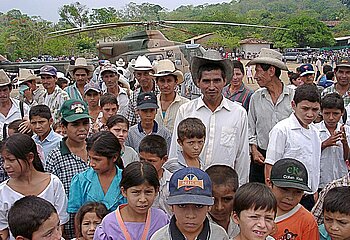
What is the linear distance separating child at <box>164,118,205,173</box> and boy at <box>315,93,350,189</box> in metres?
1.53

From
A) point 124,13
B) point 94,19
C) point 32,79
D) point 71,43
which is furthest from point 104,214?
point 124,13

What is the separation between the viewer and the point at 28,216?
2.47 metres

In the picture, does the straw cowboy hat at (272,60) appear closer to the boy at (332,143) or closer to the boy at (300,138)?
the boy at (332,143)

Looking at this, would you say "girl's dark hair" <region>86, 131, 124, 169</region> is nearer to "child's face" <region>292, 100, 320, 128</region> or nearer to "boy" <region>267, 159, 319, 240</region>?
"boy" <region>267, 159, 319, 240</region>

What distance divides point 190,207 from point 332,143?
2.32 meters

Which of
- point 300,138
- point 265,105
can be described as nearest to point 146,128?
point 265,105

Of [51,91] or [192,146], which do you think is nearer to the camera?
[192,146]

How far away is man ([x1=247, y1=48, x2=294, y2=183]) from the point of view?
4465 millimetres

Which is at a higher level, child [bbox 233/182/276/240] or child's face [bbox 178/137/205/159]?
child's face [bbox 178/137/205/159]

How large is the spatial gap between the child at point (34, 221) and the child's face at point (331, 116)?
2.92 metres

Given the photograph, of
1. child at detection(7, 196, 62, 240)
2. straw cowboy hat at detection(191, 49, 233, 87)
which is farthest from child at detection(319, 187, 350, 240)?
child at detection(7, 196, 62, 240)

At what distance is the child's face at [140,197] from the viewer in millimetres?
2787

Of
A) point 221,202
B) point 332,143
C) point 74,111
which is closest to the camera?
point 221,202

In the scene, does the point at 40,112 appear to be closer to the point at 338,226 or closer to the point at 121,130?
the point at 121,130
